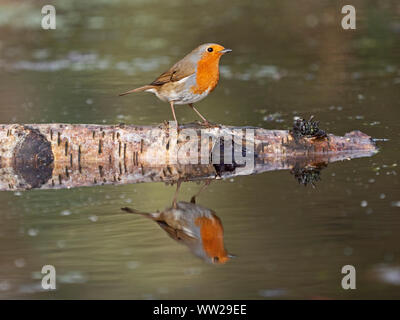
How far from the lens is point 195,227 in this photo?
735cm

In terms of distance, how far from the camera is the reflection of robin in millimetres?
6715

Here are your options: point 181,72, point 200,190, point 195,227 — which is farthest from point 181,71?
point 195,227

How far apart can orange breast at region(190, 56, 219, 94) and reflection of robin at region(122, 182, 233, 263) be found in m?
1.51

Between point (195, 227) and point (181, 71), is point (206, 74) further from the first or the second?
point (195, 227)

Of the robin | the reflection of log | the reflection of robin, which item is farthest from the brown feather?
the reflection of robin

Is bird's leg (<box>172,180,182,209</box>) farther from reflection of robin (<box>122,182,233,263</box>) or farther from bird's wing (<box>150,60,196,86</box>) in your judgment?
bird's wing (<box>150,60,196,86</box>)

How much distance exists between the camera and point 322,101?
13102mm

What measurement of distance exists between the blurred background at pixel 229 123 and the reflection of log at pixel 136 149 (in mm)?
518

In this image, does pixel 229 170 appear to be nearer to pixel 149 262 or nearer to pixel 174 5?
pixel 149 262

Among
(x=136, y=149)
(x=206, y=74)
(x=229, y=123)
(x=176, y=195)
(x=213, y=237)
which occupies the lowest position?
(x=213, y=237)

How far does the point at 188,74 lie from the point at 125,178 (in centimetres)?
125

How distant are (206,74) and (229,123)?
2.51m

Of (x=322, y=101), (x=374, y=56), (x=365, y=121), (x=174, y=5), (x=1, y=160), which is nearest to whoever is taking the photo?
(x=1, y=160)
